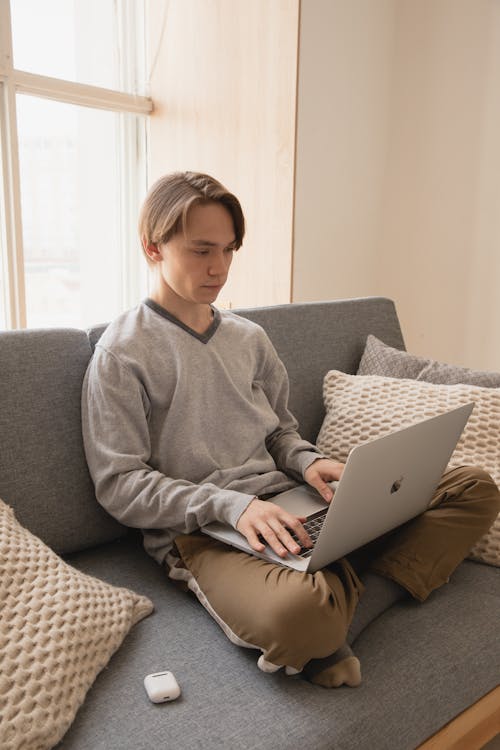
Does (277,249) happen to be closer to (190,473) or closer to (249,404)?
(249,404)

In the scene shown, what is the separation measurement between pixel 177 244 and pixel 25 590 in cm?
65

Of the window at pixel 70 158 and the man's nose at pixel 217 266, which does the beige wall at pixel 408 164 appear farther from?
the man's nose at pixel 217 266

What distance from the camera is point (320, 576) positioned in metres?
1.04

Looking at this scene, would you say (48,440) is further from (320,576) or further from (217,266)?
(320,576)

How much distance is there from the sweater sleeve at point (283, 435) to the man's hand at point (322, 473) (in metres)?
0.02

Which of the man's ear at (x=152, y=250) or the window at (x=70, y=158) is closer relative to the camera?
the man's ear at (x=152, y=250)

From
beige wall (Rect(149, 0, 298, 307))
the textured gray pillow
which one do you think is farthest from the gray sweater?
beige wall (Rect(149, 0, 298, 307))

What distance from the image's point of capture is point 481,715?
1.10 meters

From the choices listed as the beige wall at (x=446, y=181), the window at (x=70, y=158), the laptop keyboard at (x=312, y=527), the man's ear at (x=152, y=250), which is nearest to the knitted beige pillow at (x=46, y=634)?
the laptop keyboard at (x=312, y=527)

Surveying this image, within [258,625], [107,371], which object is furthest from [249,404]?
[258,625]

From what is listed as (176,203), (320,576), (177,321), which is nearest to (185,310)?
(177,321)

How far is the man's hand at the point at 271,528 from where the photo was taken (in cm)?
109

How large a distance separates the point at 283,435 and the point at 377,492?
17.6 inches

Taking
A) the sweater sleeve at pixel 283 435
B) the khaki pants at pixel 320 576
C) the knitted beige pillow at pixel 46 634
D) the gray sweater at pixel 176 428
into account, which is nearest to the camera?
the knitted beige pillow at pixel 46 634
